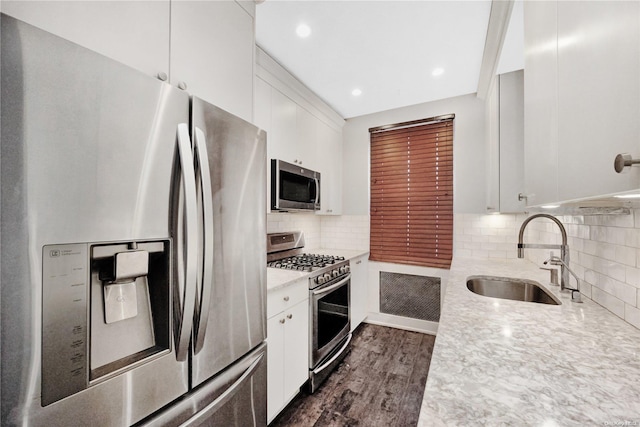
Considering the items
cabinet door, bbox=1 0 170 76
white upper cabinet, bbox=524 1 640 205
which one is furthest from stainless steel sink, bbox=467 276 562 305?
cabinet door, bbox=1 0 170 76

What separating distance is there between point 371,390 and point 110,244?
86.0 inches

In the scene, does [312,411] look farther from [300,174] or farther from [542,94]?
[542,94]

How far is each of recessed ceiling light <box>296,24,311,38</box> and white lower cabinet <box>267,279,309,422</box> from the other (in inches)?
69.1

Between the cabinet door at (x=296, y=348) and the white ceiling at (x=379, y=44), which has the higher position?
the white ceiling at (x=379, y=44)

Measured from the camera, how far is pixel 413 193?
3.21 m

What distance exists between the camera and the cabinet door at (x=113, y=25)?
71cm

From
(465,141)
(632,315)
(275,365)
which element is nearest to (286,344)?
(275,365)

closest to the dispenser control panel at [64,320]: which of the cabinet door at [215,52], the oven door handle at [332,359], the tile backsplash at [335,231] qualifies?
the cabinet door at [215,52]

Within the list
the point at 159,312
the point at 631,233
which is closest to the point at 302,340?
the point at 159,312

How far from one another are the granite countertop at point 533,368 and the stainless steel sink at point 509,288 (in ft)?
1.46

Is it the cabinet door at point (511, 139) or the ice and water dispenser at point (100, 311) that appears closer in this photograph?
the ice and water dispenser at point (100, 311)

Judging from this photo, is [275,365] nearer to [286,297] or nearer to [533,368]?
[286,297]

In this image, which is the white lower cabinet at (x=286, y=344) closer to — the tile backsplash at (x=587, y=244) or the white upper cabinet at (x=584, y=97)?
the tile backsplash at (x=587, y=244)

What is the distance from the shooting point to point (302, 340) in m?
1.98
